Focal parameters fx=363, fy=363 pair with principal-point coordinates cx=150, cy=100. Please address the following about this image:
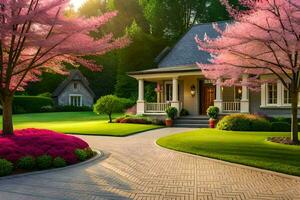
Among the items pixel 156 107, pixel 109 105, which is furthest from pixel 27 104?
pixel 156 107

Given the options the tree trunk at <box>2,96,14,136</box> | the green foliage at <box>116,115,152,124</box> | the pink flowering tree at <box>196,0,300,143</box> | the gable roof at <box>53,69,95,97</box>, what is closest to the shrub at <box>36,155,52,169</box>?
the tree trunk at <box>2,96,14,136</box>

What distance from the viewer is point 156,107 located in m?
27.8

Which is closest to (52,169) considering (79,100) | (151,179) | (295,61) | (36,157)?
(36,157)

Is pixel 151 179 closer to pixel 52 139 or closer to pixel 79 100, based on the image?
pixel 52 139

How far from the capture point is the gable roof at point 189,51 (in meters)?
29.0

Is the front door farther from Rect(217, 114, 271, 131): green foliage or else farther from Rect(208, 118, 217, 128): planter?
Rect(217, 114, 271, 131): green foliage

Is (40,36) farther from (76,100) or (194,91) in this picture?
(76,100)

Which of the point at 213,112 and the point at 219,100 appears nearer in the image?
the point at 213,112

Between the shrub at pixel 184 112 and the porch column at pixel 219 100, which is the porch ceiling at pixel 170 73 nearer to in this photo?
the porch column at pixel 219 100

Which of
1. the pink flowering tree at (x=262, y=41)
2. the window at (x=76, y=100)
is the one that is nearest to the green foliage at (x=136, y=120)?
the pink flowering tree at (x=262, y=41)

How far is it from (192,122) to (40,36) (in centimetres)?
1441

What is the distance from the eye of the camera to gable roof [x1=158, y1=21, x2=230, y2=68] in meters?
29.0

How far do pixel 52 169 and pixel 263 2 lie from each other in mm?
9441

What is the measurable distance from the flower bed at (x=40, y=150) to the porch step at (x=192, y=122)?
12.5 m
